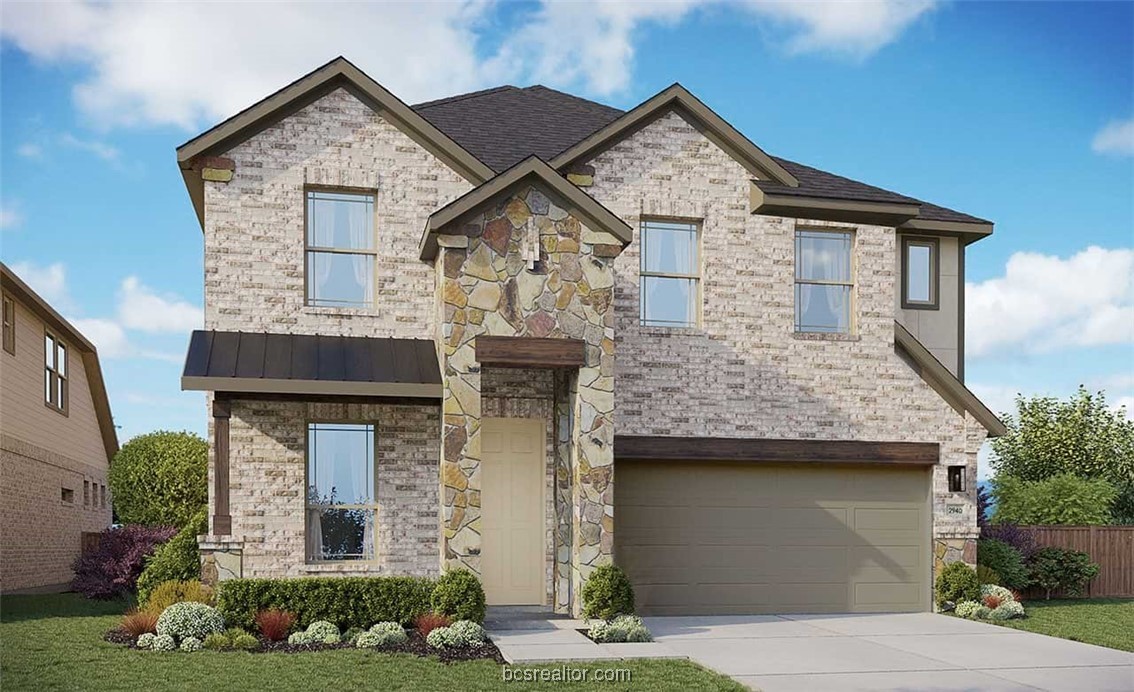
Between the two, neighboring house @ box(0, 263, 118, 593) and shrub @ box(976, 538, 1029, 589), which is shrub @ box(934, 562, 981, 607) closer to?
shrub @ box(976, 538, 1029, 589)

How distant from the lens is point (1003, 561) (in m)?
19.6

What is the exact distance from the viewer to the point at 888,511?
60.3 ft

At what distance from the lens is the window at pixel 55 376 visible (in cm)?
2525

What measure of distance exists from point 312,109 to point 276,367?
400 centimetres

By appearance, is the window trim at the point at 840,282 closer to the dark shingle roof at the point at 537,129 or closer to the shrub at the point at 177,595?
the dark shingle roof at the point at 537,129

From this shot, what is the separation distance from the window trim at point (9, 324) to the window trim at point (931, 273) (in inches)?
666

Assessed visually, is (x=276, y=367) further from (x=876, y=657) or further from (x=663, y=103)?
(x=876, y=657)

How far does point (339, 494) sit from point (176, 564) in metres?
2.38

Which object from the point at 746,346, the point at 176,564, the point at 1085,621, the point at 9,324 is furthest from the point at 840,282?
the point at 9,324

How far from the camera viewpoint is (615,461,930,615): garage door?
17.4 meters

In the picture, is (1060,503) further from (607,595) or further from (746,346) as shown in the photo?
(607,595)

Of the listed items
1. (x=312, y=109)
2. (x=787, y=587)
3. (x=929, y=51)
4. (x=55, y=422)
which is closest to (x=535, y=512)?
(x=787, y=587)

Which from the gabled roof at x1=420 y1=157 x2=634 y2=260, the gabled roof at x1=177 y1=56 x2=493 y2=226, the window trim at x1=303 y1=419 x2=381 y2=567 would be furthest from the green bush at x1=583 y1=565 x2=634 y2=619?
the gabled roof at x1=177 y1=56 x2=493 y2=226

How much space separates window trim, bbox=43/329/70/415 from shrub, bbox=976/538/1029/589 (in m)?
19.3
